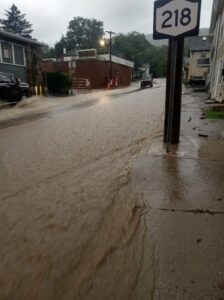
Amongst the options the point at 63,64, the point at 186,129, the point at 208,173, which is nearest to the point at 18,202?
the point at 208,173

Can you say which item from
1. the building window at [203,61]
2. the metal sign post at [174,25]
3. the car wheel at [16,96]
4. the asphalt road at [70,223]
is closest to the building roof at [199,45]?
the building window at [203,61]

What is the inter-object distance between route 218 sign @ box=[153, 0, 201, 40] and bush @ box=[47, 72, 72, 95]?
67.5 feet

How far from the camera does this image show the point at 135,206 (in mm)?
3627

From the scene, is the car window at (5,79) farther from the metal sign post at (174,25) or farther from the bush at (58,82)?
the metal sign post at (174,25)

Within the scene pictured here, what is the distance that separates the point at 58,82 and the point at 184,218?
2341 centimetres

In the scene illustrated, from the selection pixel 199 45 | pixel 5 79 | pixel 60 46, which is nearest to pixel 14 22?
pixel 60 46

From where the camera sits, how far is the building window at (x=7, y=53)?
20.5 meters

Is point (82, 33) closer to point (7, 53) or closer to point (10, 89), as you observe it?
point (7, 53)

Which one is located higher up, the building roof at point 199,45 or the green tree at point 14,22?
the green tree at point 14,22

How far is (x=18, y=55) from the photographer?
22.1m

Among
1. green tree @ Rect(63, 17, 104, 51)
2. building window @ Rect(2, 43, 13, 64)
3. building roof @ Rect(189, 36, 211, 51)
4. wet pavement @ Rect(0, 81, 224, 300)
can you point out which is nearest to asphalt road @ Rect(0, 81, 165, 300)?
wet pavement @ Rect(0, 81, 224, 300)

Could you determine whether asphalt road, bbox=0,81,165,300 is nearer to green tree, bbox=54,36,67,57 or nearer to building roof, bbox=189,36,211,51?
building roof, bbox=189,36,211,51

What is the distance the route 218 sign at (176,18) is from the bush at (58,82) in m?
20.6

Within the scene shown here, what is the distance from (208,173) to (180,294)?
2774 millimetres
